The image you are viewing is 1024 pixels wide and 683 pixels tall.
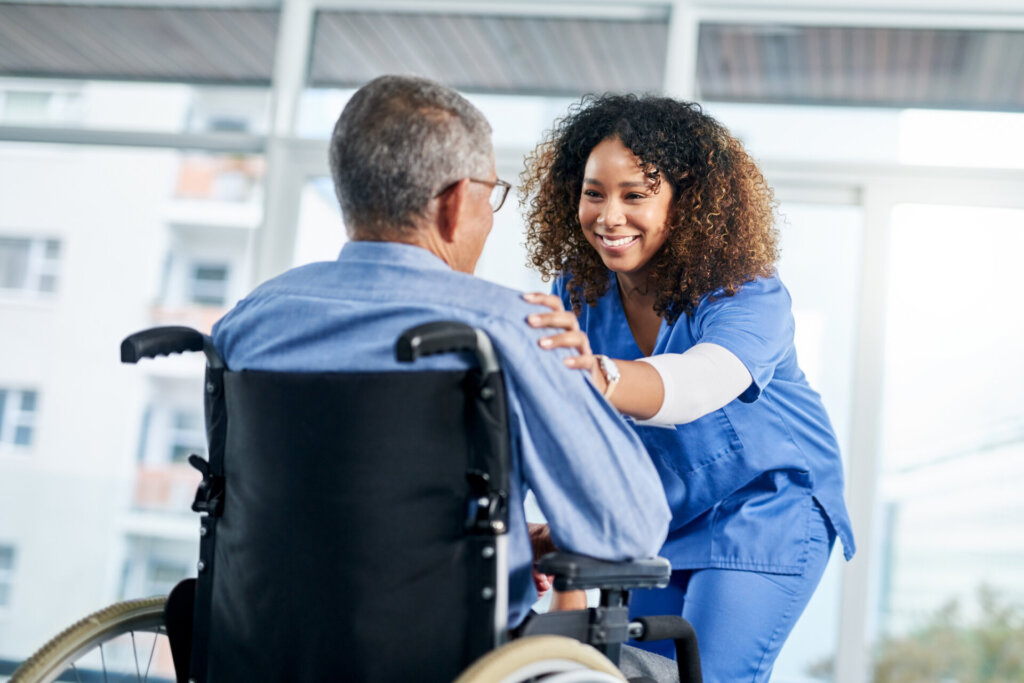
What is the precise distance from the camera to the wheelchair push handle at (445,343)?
904 mm

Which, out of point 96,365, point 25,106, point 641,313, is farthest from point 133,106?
point 641,313

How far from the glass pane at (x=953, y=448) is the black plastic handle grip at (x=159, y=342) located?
2.49 metres

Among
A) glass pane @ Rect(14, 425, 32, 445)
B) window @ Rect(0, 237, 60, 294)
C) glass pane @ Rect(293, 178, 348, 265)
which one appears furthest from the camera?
window @ Rect(0, 237, 60, 294)

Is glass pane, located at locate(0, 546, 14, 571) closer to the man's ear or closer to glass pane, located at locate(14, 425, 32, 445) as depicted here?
glass pane, located at locate(14, 425, 32, 445)

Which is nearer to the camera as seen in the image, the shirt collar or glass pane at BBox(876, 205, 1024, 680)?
the shirt collar

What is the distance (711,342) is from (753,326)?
0.08 meters

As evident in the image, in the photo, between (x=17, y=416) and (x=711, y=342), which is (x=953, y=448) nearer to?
(x=711, y=342)

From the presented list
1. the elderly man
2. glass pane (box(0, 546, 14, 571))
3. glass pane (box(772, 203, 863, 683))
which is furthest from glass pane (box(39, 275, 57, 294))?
the elderly man

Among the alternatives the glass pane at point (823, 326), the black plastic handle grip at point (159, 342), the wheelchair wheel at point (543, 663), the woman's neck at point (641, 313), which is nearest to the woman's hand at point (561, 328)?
the wheelchair wheel at point (543, 663)

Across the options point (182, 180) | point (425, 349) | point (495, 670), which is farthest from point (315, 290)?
point (182, 180)

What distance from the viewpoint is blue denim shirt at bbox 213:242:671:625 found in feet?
3.37

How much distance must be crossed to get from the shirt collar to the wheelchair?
0.13 metres

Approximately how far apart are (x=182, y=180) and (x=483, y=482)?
335 centimetres

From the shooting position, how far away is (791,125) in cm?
335
